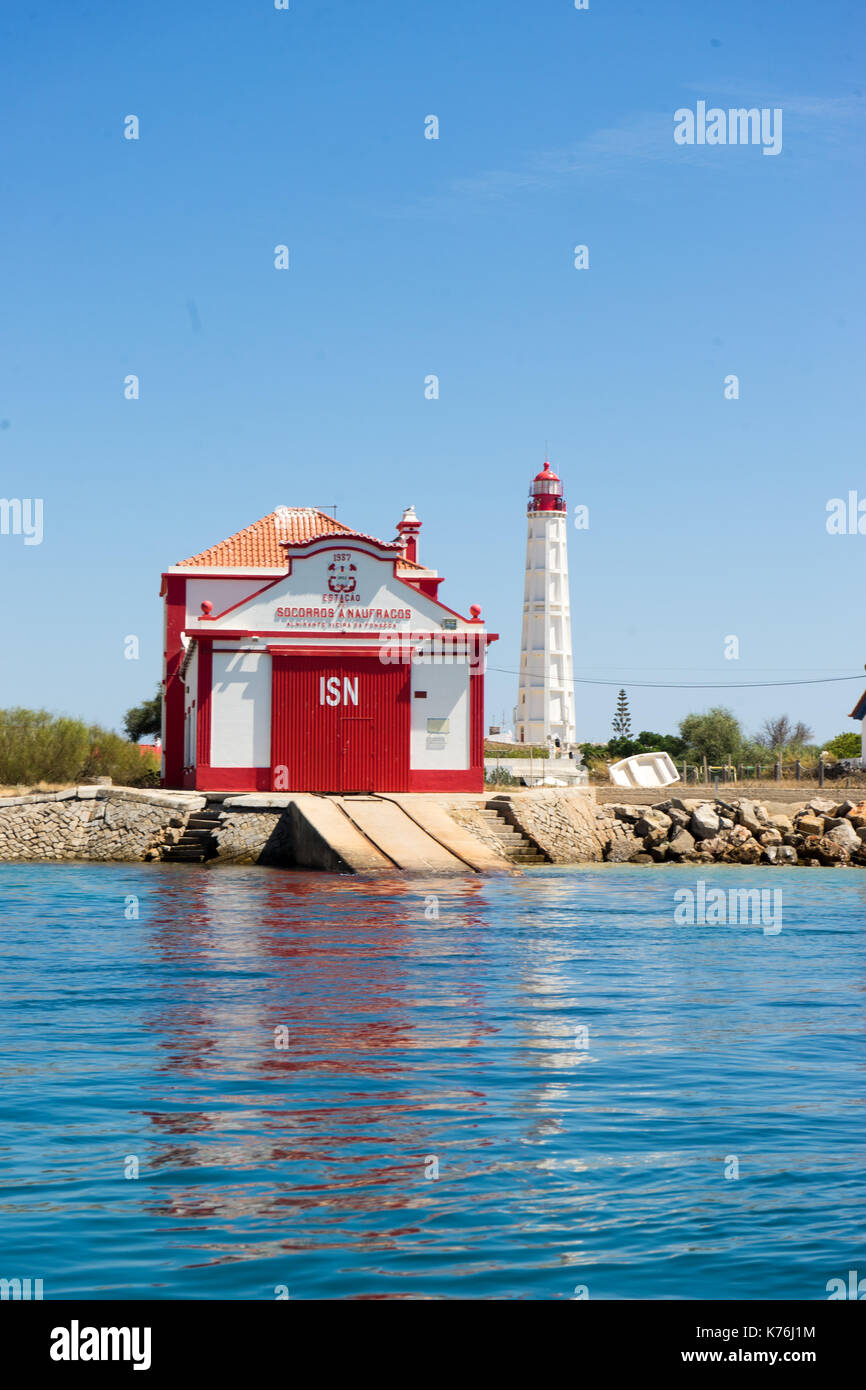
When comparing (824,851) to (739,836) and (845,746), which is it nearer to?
(739,836)

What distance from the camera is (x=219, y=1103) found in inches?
334

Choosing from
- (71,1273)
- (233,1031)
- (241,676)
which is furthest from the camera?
(241,676)

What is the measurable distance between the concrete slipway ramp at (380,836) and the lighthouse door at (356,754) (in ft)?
5.55

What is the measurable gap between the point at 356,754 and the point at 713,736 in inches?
1724

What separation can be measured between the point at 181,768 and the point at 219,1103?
96.3ft

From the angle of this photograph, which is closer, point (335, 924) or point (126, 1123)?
point (126, 1123)

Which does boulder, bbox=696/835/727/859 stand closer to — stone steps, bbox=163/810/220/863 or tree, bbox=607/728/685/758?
stone steps, bbox=163/810/220/863

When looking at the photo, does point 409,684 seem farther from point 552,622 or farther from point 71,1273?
point 552,622

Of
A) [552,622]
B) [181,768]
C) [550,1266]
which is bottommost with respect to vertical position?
[550,1266]

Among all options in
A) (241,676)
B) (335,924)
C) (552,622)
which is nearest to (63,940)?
(335,924)

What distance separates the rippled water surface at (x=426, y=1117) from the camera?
585 centimetres

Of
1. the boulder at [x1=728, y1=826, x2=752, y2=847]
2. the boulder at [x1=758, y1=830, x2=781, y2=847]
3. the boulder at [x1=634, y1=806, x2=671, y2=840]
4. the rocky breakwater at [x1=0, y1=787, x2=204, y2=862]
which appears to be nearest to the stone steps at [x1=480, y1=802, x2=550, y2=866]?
the boulder at [x1=634, y1=806, x2=671, y2=840]

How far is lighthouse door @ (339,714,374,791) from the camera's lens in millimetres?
32219

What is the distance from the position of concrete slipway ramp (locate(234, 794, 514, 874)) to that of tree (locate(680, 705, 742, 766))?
43485 mm
